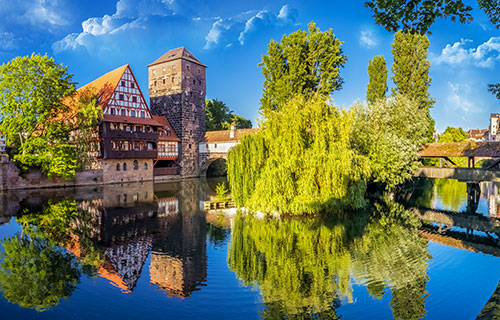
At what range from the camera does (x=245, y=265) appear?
986 centimetres

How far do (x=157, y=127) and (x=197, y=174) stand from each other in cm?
793

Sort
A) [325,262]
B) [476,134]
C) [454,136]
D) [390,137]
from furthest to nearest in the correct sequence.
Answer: [476,134] < [454,136] < [390,137] < [325,262]

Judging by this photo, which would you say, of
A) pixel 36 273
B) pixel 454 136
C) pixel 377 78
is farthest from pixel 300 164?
pixel 454 136

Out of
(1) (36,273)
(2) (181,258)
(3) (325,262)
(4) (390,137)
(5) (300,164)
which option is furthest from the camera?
(4) (390,137)

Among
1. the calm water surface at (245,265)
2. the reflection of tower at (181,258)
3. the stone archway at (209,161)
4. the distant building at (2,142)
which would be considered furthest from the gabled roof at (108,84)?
Result: the reflection of tower at (181,258)

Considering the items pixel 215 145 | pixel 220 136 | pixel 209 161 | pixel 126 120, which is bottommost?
pixel 209 161

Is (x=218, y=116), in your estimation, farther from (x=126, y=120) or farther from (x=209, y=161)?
(x=126, y=120)

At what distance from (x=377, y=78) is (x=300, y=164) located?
72.7 feet

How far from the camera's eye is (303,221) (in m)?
14.8

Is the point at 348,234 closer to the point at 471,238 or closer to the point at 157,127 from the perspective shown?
the point at 471,238

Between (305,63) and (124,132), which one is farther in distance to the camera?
(124,132)

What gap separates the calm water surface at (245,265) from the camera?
730 centimetres

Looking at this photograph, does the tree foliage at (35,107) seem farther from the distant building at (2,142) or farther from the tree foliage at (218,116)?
the tree foliage at (218,116)

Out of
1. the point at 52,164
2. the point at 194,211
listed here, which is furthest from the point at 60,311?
the point at 52,164
